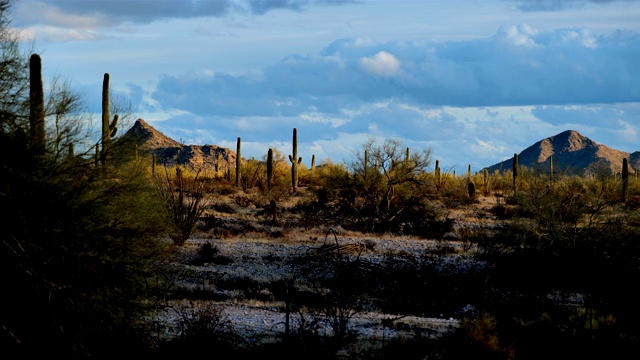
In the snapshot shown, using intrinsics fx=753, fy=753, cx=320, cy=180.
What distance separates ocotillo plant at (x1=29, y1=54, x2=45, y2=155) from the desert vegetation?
0.03m

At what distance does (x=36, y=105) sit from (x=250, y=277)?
8.29 m

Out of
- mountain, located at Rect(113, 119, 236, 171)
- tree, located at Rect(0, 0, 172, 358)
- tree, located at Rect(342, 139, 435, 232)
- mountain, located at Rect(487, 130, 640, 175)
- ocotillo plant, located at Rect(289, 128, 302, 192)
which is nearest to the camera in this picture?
tree, located at Rect(0, 0, 172, 358)

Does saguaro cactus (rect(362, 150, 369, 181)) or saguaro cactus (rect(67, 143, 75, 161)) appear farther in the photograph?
saguaro cactus (rect(362, 150, 369, 181))

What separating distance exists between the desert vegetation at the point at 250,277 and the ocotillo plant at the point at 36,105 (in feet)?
0.11

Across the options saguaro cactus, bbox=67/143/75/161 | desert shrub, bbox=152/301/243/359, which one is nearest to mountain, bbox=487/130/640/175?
desert shrub, bbox=152/301/243/359

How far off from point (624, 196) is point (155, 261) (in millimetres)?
35434

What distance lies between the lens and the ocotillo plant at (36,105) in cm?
1168

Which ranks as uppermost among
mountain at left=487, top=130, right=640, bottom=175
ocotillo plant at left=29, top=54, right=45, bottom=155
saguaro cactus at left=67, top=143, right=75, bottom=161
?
mountain at left=487, top=130, right=640, bottom=175

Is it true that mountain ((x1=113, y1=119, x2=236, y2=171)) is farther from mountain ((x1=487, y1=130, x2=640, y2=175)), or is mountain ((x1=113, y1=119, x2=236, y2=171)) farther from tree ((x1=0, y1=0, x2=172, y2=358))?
tree ((x1=0, y1=0, x2=172, y2=358))

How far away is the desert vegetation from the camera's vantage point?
1096 centimetres

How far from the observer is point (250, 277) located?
1934 centimetres

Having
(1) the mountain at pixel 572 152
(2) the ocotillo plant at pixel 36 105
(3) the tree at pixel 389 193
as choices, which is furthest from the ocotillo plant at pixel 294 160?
(1) the mountain at pixel 572 152

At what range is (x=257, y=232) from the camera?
27.8 metres

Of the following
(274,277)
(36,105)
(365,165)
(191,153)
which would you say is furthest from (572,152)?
(36,105)
